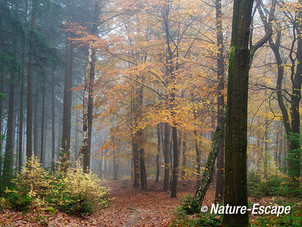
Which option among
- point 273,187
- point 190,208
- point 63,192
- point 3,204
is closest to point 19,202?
point 3,204

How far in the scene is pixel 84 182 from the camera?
7.82 meters

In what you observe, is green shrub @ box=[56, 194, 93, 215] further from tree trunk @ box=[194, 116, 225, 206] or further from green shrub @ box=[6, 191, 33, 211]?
tree trunk @ box=[194, 116, 225, 206]

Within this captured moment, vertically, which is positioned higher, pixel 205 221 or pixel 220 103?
pixel 220 103

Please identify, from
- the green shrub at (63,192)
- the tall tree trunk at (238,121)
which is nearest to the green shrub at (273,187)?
the tall tree trunk at (238,121)

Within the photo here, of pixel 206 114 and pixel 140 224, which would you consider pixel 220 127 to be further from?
pixel 140 224

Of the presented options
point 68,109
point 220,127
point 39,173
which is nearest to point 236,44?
point 220,127

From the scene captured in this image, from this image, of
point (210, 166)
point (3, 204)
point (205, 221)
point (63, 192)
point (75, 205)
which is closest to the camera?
point (205, 221)

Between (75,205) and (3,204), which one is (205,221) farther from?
(3,204)

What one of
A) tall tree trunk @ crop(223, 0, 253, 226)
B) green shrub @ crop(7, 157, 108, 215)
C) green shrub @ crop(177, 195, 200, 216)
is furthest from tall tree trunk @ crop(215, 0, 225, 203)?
green shrub @ crop(7, 157, 108, 215)

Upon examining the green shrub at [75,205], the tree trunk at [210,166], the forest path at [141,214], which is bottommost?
the forest path at [141,214]

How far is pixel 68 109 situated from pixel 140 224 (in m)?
10.6

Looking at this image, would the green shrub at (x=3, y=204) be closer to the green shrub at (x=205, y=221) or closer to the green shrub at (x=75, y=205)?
the green shrub at (x=75, y=205)

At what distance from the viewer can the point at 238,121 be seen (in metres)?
4.45

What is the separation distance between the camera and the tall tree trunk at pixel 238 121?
436 centimetres
